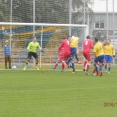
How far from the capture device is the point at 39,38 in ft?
106

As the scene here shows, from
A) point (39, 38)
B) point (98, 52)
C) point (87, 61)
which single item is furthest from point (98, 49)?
point (39, 38)

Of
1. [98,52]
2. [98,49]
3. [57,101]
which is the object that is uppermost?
[98,49]

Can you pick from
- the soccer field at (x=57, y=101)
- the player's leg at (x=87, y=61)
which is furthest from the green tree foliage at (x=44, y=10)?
the soccer field at (x=57, y=101)

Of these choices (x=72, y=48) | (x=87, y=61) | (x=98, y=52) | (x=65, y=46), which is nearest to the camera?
(x=98, y=52)

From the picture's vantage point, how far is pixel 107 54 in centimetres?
2938

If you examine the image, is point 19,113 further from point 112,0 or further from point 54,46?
point 112,0

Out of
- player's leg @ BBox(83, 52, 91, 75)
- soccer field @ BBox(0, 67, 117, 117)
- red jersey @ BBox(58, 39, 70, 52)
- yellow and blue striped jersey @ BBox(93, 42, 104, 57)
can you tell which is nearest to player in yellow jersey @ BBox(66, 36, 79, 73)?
red jersey @ BBox(58, 39, 70, 52)

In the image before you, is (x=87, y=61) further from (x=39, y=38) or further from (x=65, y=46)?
(x=39, y=38)

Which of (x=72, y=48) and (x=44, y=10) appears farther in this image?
(x=44, y=10)

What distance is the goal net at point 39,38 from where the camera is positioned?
105 ft

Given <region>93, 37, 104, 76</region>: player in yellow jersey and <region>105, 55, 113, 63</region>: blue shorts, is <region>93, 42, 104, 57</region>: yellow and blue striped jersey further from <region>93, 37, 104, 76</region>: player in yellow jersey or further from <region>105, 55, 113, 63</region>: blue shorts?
<region>105, 55, 113, 63</region>: blue shorts

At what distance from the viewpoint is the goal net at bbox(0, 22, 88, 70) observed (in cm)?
3203

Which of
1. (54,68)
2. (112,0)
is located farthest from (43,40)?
(112,0)

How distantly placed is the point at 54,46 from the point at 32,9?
17.5ft
